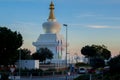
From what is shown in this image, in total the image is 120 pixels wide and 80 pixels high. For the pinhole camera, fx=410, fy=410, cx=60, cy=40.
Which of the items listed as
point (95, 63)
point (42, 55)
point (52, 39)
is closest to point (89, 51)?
point (52, 39)

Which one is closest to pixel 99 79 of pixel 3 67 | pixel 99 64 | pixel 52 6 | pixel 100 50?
pixel 99 64

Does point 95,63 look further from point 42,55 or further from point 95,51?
point 95,51

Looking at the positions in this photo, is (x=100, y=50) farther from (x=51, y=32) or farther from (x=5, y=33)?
(x=5, y=33)

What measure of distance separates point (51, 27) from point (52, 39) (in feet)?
13.8

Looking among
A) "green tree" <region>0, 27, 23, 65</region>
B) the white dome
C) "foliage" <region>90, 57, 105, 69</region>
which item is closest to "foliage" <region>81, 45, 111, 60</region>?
the white dome

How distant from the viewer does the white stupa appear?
419 ft

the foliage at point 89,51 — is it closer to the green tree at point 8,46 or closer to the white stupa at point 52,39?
the white stupa at point 52,39

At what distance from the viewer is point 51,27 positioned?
131625 mm

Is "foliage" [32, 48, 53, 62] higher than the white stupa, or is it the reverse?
the white stupa

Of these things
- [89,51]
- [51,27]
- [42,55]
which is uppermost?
[51,27]

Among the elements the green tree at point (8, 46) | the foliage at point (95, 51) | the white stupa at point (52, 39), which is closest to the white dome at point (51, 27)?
the white stupa at point (52, 39)

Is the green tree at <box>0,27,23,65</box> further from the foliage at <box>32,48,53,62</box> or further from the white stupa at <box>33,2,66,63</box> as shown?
the white stupa at <box>33,2,66,63</box>

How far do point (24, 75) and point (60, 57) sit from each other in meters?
60.3

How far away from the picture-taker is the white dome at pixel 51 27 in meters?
131
